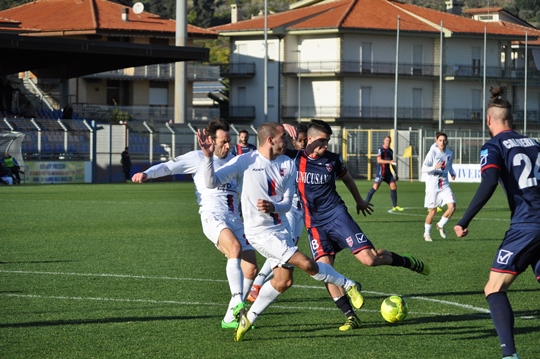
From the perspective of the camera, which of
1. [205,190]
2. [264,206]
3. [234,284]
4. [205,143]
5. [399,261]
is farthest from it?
[205,190]

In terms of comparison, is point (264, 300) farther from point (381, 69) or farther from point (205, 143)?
point (381, 69)

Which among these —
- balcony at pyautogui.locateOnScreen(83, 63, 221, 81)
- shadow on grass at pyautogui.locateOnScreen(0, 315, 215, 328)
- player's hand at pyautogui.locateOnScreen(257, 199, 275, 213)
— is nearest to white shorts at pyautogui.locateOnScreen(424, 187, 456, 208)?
shadow on grass at pyautogui.locateOnScreen(0, 315, 215, 328)

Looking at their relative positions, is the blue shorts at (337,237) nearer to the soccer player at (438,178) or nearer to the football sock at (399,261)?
the football sock at (399,261)

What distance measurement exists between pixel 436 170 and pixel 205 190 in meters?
9.76

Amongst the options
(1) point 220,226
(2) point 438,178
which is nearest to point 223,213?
(1) point 220,226

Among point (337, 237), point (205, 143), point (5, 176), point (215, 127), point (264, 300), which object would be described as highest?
point (215, 127)

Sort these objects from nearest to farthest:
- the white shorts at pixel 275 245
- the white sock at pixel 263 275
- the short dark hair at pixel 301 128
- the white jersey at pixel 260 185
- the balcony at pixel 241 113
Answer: the white shorts at pixel 275 245 → the white jersey at pixel 260 185 → the white sock at pixel 263 275 → the short dark hair at pixel 301 128 → the balcony at pixel 241 113

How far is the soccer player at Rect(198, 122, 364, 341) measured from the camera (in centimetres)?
854

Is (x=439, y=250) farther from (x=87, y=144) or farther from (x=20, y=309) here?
(x=87, y=144)

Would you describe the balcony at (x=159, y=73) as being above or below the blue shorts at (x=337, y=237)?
above

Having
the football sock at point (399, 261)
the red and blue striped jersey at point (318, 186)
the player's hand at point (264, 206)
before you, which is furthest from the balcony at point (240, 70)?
the player's hand at point (264, 206)

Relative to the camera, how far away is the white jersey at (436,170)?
62.6 feet

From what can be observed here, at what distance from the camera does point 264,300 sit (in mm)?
8727

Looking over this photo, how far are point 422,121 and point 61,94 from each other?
33662 millimetres
